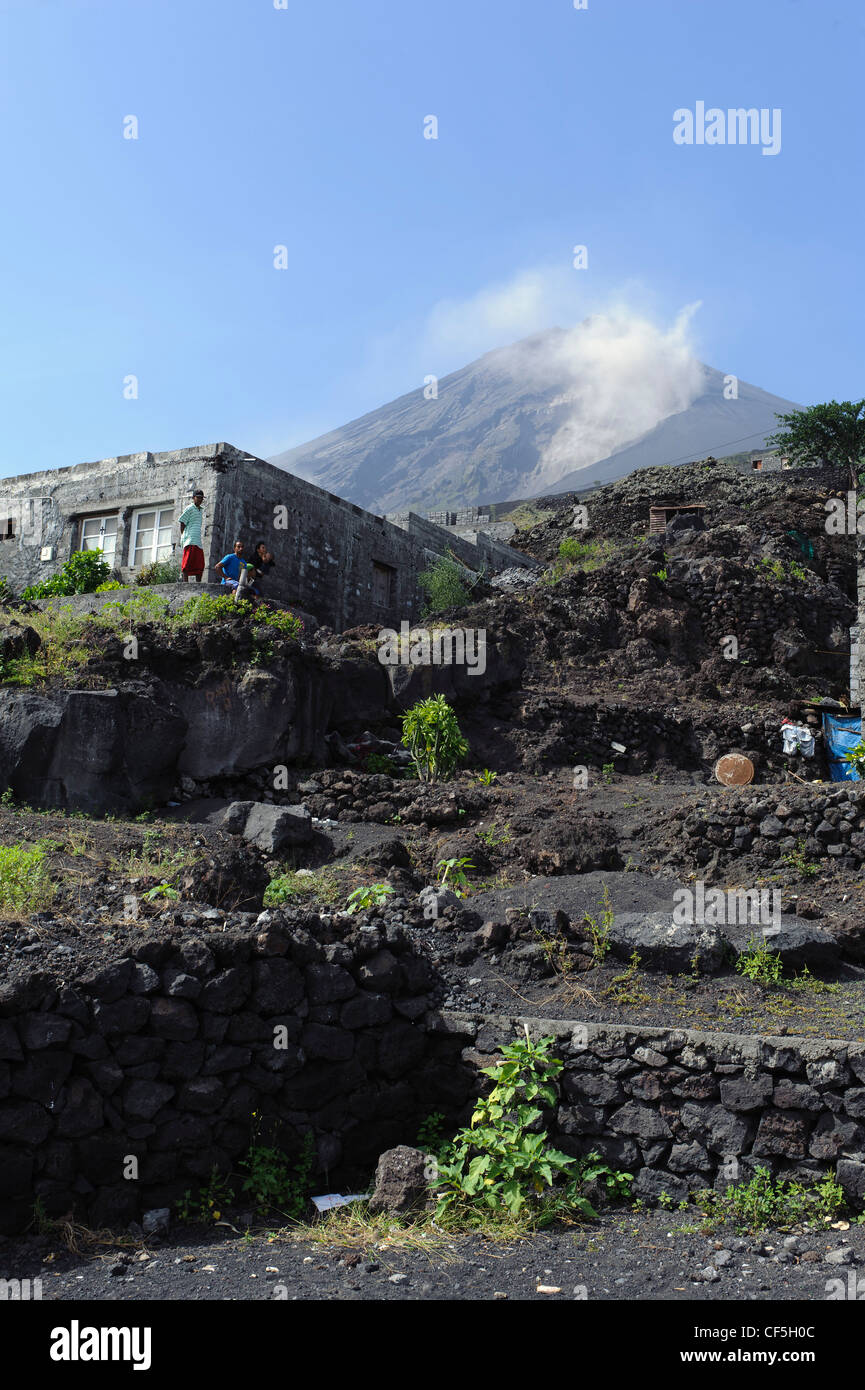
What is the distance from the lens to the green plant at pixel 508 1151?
6129mm

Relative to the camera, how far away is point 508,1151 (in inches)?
248

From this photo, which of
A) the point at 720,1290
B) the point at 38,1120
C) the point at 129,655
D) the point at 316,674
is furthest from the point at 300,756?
the point at 720,1290

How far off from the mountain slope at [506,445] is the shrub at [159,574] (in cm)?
10155

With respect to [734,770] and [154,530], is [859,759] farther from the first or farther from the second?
[154,530]

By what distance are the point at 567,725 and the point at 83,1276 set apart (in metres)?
11.3

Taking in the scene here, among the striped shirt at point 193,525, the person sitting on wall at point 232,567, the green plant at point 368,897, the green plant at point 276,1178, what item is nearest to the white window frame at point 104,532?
the striped shirt at point 193,525

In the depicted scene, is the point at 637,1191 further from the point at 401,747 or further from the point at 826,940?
the point at 401,747

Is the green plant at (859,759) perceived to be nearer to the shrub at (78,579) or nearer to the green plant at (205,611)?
A: the green plant at (205,611)

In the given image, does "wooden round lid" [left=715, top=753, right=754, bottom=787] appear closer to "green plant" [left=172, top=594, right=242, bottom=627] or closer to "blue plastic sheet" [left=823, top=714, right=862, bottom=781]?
"blue plastic sheet" [left=823, top=714, right=862, bottom=781]

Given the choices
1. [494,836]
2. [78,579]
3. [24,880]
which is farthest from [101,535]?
[24,880]

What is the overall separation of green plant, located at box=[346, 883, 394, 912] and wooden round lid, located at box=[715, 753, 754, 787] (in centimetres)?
809

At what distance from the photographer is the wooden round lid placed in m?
15.2

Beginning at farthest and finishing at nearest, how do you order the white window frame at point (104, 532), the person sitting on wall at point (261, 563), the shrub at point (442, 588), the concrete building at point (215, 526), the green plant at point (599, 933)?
the shrub at point (442, 588) → the white window frame at point (104, 532) → the concrete building at point (215, 526) → the person sitting on wall at point (261, 563) → the green plant at point (599, 933)

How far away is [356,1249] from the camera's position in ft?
18.5
